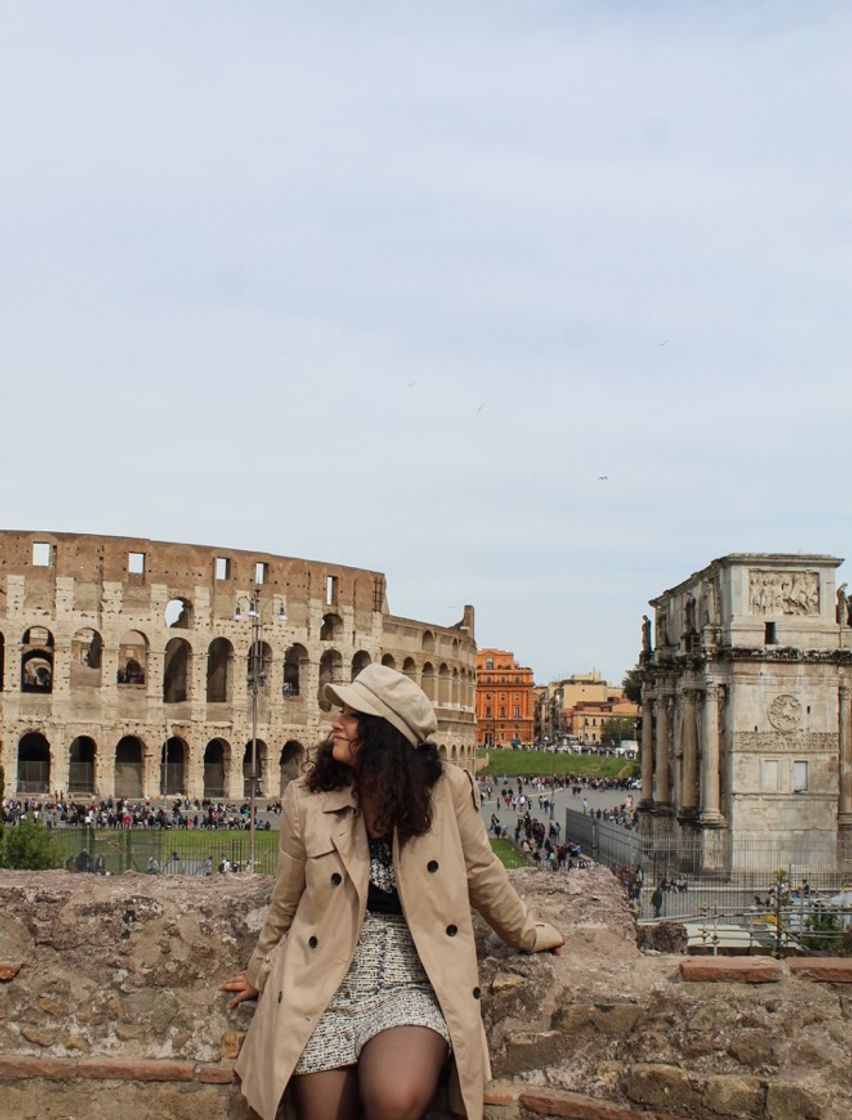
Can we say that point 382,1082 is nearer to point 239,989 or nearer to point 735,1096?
point 239,989

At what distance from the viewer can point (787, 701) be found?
91.9ft

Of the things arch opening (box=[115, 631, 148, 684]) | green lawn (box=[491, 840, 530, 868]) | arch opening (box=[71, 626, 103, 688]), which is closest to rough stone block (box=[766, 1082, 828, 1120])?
green lawn (box=[491, 840, 530, 868])

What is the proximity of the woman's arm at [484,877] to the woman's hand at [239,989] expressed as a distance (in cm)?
75

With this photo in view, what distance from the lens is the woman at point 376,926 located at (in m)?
3.37

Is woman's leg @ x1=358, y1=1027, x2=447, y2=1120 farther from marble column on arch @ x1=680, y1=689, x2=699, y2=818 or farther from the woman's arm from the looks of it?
marble column on arch @ x1=680, y1=689, x2=699, y2=818

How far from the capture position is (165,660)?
50031mm

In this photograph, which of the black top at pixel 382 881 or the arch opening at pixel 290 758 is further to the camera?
the arch opening at pixel 290 758

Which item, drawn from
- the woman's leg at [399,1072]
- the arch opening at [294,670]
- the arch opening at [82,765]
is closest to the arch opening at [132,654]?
the arch opening at [294,670]

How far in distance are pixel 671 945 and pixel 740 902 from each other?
20.3m

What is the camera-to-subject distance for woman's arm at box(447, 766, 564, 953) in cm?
368

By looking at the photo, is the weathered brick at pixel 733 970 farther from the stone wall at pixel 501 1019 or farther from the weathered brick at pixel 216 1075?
the weathered brick at pixel 216 1075

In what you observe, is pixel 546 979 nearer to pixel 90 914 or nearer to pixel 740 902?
pixel 90 914

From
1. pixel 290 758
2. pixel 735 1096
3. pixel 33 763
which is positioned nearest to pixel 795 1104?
pixel 735 1096

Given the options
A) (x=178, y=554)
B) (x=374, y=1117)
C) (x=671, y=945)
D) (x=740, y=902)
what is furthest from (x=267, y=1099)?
(x=178, y=554)
